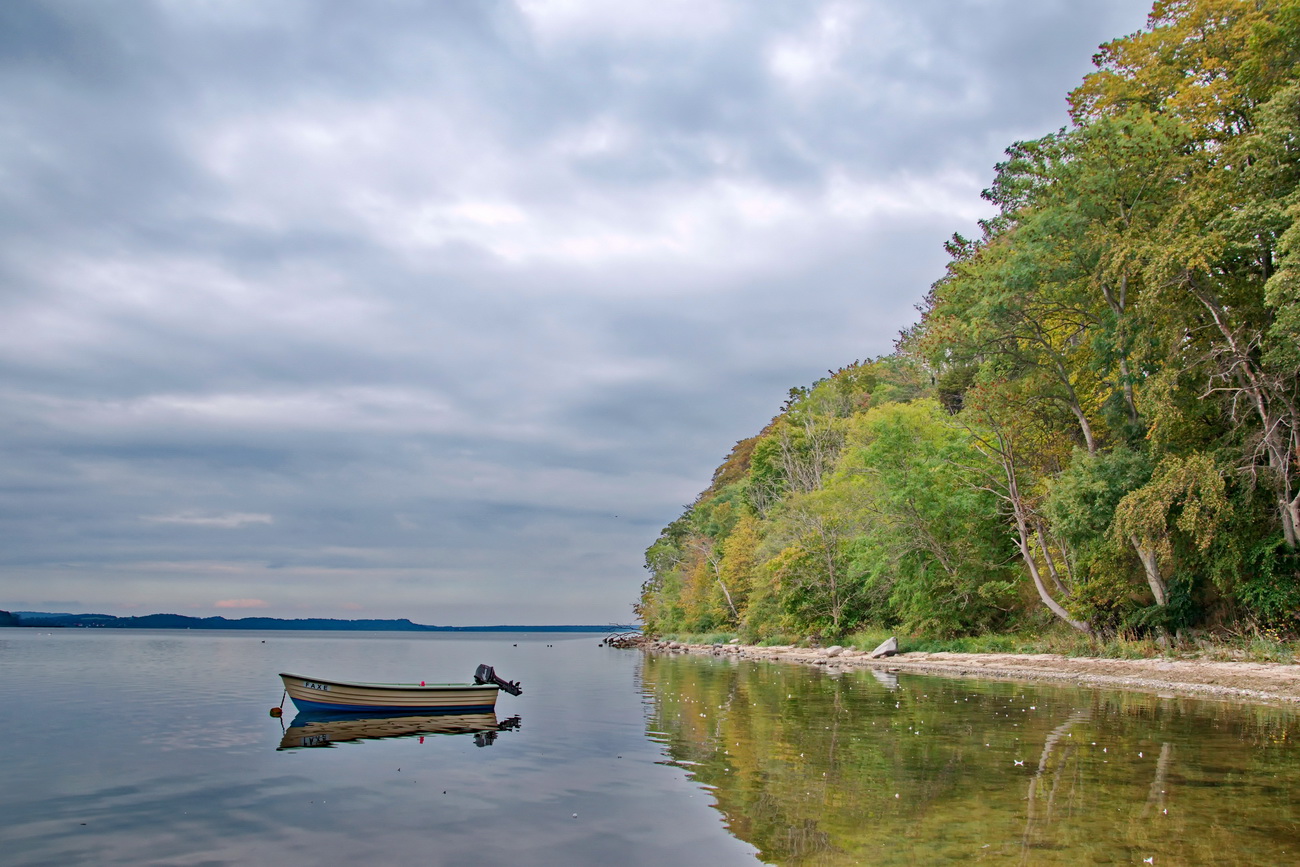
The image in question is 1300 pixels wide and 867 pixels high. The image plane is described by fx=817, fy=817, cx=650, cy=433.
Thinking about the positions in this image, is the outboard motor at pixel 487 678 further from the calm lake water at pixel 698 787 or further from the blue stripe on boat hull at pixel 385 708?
the calm lake water at pixel 698 787

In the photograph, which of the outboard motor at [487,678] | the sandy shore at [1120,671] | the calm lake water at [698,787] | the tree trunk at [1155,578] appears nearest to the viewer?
the calm lake water at [698,787]

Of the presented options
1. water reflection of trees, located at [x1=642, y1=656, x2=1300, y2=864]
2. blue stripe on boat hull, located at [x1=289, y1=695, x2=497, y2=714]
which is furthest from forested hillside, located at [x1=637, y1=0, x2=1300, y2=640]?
blue stripe on boat hull, located at [x1=289, y1=695, x2=497, y2=714]

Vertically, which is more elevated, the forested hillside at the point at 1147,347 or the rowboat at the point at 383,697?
the forested hillside at the point at 1147,347

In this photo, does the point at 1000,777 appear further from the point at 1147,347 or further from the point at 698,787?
the point at 1147,347

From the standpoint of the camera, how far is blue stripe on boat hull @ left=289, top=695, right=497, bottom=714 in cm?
2309

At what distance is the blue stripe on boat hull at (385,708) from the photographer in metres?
23.1

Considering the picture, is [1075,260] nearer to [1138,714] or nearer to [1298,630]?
[1298,630]

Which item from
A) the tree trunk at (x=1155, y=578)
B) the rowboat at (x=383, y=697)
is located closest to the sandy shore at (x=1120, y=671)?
the tree trunk at (x=1155, y=578)

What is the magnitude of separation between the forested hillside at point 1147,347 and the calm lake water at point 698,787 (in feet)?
26.9

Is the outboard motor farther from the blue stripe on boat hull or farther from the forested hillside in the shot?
the forested hillside

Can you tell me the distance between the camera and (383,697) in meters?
23.2

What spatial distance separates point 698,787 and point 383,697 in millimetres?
13698

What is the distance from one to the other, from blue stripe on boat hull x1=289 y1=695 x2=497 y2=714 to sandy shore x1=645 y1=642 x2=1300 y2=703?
1934cm

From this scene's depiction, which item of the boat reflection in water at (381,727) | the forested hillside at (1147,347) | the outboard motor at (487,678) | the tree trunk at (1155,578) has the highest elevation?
the forested hillside at (1147,347)
